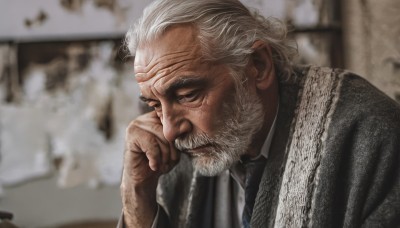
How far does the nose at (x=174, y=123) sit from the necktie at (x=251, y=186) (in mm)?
277

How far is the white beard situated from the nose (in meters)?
0.03

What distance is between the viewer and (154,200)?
74.5 inches

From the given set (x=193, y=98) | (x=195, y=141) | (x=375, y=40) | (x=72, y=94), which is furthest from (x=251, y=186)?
(x=72, y=94)

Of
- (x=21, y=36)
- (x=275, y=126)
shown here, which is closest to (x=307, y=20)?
(x=275, y=126)

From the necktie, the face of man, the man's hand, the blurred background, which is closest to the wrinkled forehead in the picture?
the face of man

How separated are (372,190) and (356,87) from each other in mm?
320

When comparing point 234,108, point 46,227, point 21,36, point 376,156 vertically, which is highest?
point 21,36

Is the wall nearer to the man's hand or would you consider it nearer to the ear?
the ear

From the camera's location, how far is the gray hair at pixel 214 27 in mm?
1599

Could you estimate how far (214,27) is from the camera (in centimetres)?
163

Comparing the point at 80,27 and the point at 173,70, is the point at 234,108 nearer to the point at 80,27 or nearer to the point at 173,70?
the point at 173,70

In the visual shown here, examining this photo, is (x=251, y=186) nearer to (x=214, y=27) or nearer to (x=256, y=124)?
(x=256, y=124)

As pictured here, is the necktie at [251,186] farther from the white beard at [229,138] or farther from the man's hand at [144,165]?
the man's hand at [144,165]

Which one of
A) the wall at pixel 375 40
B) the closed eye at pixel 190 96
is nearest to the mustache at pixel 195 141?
the closed eye at pixel 190 96
